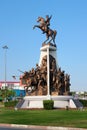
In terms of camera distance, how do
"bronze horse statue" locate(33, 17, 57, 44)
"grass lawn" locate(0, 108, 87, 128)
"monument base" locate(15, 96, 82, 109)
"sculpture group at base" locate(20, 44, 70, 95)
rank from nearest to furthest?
"grass lawn" locate(0, 108, 87, 128) < "monument base" locate(15, 96, 82, 109) < "sculpture group at base" locate(20, 44, 70, 95) < "bronze horse statue" locate(33, 17, 57, 44)

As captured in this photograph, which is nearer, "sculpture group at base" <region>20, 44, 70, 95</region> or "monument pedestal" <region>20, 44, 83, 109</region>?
"monument pedestal" <region>20, 44, 83, 109</region>

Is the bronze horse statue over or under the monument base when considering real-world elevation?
over

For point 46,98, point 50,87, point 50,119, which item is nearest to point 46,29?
point 50,87

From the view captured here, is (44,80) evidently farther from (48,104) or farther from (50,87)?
(48,104)

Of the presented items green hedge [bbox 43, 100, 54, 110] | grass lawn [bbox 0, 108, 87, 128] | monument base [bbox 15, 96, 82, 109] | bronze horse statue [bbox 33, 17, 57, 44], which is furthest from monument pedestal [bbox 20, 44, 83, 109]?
grass lawn [bbox 0, 108, 87, 128]

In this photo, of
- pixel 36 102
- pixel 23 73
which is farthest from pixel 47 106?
pixel 23 73

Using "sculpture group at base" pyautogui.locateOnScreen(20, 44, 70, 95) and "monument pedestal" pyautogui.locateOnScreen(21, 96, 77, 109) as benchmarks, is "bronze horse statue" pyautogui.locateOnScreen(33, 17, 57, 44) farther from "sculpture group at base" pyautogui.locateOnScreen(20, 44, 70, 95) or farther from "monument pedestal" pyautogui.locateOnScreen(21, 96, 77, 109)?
"monument pedestal" pyautogui.locateOnScreen(21, 96, 77, 109)

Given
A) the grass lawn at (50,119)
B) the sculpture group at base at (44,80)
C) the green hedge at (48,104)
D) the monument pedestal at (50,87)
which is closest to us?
the grass lawn at (50,119)

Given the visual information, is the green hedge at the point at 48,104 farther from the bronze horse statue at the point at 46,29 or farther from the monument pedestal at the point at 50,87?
the bronze horse statue at the point at 46,29

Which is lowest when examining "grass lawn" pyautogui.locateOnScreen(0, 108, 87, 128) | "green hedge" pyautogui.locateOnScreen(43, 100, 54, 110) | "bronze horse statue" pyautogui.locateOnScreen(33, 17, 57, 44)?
"grass lawn" pyautogui.locateOnScreen(0, 108, 87, 128)

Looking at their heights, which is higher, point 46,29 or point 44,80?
point 46,29

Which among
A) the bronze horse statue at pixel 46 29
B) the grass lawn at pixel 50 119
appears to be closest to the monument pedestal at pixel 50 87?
the bronze horse statue at pixel 46 29

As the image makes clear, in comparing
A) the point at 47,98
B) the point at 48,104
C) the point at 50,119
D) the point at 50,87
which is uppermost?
the point at 50,87

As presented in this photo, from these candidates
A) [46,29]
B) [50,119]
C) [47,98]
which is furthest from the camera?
[46,29]
